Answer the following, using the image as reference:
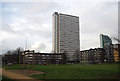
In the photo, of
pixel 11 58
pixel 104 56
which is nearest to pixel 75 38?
pixel 104 56

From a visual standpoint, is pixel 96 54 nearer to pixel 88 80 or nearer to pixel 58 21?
pixel 58 21

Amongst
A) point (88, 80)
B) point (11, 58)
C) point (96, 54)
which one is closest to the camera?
point (88, 80)

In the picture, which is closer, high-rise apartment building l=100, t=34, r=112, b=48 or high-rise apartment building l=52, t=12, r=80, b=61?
high-rise apartment building l=52, t=12, r=80, b=61

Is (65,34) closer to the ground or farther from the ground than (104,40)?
farther from the ground

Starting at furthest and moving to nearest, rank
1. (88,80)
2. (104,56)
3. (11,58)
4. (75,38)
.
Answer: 1. (75,38)
2. (104,56)
3. (11,58)
4. (88,80)

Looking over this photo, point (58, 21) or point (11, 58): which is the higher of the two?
point (58, 21)

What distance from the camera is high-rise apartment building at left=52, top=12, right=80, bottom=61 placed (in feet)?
536

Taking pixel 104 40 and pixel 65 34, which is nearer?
pixel 65 34

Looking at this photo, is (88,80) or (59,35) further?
(59,35)

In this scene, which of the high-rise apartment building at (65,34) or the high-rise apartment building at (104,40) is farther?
the high-rise apartment building at (104,40)

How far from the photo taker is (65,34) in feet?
557

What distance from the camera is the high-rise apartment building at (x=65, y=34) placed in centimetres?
16350

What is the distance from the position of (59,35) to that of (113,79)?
142839mm

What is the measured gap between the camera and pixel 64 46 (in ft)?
542
